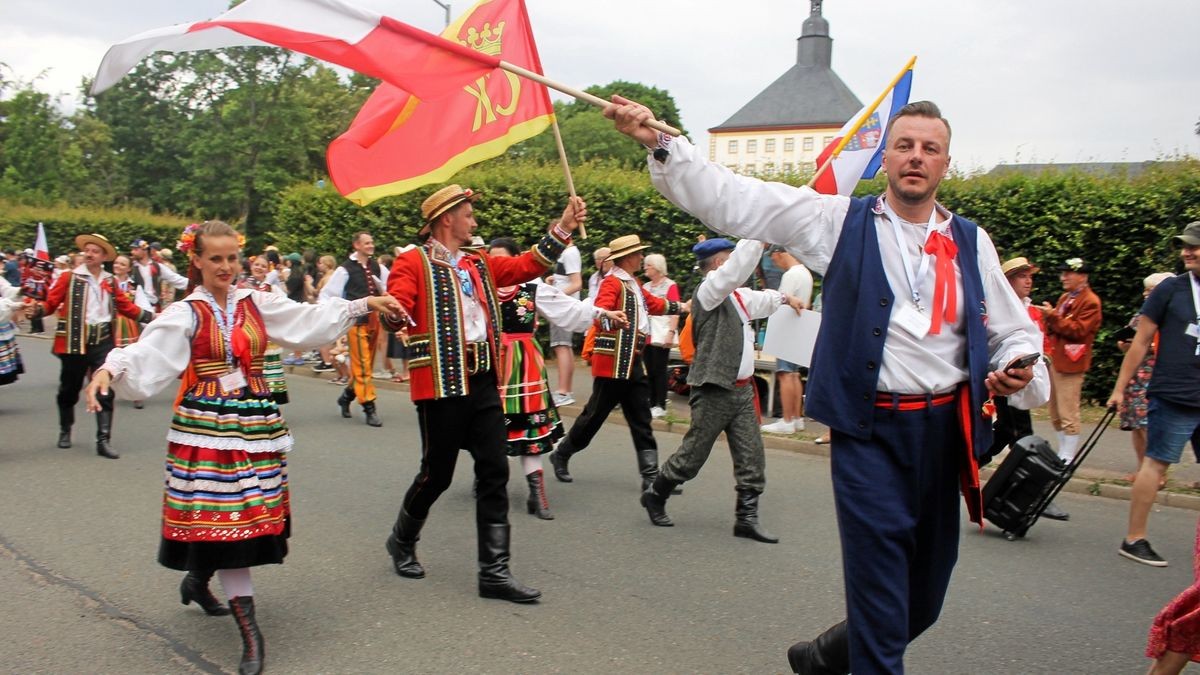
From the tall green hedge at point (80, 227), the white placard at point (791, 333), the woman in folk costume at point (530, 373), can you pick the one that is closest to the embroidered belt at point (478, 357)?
the woman in folk costume at point (530, 373)

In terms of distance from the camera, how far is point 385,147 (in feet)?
15.8

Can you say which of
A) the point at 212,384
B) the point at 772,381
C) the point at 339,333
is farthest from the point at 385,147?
the point at 772,381

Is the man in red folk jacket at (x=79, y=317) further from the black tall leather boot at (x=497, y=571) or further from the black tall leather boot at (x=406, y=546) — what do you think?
the black tall leather boot at (x=497, y=571)

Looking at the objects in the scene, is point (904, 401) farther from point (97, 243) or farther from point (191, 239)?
point (97, 243)

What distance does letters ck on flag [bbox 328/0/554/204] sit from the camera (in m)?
4.74

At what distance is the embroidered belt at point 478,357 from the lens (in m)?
5.05

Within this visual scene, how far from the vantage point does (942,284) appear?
2.98 m

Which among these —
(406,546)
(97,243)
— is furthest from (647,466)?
(97,243)

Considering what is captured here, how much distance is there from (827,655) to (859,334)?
47.9 inches

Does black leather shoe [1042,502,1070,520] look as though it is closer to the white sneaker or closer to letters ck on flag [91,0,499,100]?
the white sneaker

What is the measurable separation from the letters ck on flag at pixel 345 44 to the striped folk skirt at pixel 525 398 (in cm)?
313

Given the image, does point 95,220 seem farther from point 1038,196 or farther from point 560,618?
point 560,618

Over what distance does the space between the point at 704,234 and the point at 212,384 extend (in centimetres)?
1130

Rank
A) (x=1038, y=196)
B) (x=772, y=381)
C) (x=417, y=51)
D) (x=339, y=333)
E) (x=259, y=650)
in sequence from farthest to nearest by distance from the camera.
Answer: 1. (x=1038, y=196)
2. (x=772, y=381)
3. (x=339, y=333)
4. (x=259, y=650)
5. (x=417, y=51)
